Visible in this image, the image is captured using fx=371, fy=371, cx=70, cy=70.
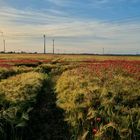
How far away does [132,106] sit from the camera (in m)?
12.9

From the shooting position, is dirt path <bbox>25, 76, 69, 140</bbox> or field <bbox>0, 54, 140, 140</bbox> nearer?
field <bbox>0, 54, 140, 140</bbox>

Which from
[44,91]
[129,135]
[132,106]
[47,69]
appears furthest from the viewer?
[47,69]

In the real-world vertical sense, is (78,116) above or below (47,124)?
above

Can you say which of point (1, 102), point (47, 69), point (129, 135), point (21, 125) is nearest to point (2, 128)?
point (21, 125)

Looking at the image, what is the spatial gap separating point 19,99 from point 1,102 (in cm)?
83

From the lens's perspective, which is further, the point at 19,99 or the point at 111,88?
the point at 111,88

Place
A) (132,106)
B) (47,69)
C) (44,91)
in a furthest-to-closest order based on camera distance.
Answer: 1. (47,69)
2. (44,91)
3. (132,106)

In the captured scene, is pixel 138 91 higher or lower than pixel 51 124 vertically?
higher

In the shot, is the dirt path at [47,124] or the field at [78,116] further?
the dirt path at [47,124]

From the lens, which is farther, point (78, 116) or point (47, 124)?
point (47, 124)

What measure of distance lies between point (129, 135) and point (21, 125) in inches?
131

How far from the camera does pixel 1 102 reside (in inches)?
528

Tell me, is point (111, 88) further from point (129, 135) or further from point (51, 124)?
point (129, 135)

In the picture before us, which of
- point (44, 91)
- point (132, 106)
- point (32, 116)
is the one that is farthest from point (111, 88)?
point (44, 91)
